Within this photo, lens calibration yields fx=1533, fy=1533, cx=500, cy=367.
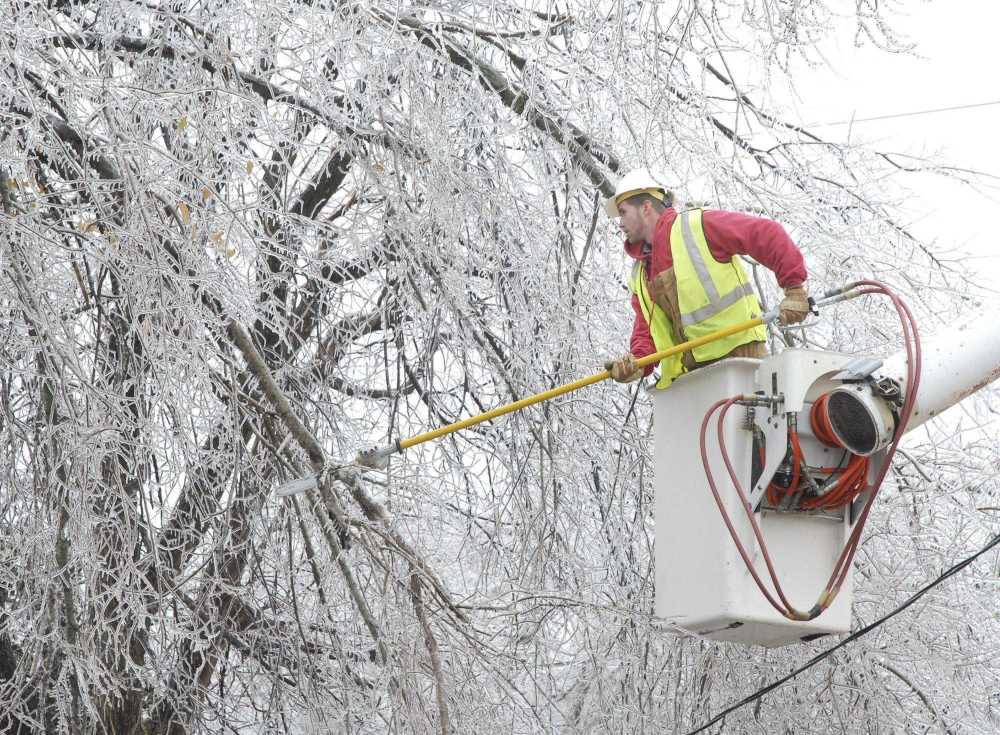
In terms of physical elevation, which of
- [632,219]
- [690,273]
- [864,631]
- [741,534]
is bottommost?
[864,631]

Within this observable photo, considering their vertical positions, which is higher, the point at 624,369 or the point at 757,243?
the point at 757,243

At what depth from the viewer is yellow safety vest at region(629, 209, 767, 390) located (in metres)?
4.82

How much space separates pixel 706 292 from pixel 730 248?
163mm

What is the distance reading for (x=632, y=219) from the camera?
5.09 m

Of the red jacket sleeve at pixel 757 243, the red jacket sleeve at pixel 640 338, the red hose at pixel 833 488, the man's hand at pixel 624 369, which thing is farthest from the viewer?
the red jacket sleeve at pixel 640 338

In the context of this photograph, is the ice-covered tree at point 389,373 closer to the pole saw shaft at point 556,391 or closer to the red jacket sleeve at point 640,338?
the pole saw shaft at point 556,391

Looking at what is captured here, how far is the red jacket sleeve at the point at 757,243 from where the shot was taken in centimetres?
454

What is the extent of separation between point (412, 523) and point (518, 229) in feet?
4.29

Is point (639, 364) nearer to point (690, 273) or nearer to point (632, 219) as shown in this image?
point (690, 273)

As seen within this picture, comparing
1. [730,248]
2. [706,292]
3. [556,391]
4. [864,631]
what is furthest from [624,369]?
[864,631]

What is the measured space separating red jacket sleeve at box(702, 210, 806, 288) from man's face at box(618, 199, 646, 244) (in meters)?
0.31

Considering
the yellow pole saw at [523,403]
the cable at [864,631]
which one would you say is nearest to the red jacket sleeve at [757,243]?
the yellow pole saw at [523,403]

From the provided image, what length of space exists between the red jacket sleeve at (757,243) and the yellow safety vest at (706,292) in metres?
0.04

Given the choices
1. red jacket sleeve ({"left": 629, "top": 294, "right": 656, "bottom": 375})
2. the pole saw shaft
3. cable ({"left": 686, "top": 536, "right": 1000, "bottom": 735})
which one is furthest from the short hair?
cable ({"left": 686, "top": 536, "right": 1000, "bottom": 735})
